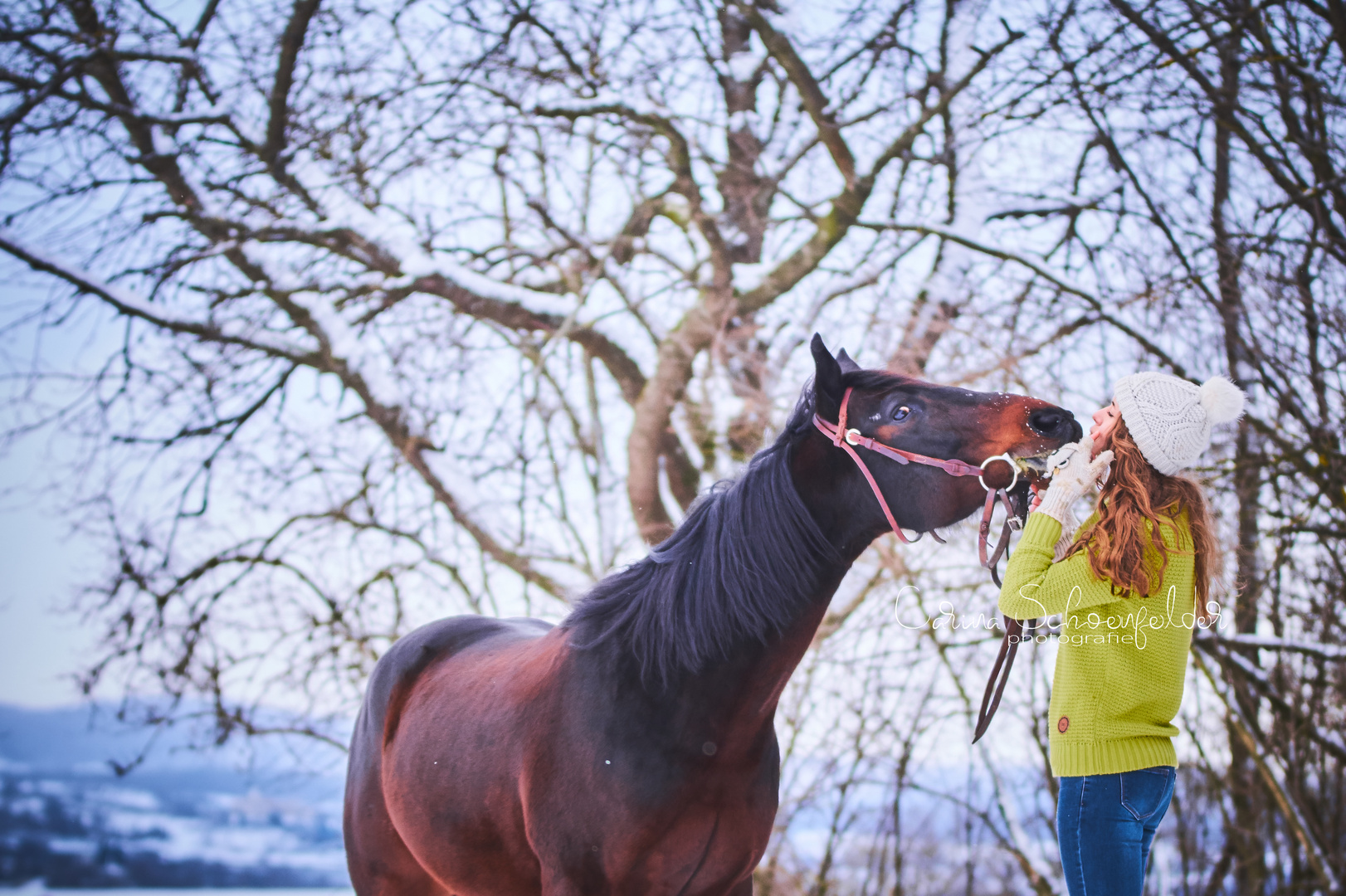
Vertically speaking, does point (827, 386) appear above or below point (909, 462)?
above

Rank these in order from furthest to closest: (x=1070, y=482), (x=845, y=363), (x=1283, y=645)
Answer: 1. (x=1283, y=645)
2. (x=845, y=363)
3. (x=1070, y=482)

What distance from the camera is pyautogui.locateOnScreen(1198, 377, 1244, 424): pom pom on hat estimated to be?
1.75 metres

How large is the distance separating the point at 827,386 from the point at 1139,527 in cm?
70

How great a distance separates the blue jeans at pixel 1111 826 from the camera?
1695 millimetres

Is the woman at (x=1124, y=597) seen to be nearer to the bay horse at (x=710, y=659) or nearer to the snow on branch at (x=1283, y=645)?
the bay horse at (x=710, y=659)

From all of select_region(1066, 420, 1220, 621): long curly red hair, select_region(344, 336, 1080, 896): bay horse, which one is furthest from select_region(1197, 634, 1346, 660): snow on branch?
select_region(344, 336, 1080, 896): bay horse

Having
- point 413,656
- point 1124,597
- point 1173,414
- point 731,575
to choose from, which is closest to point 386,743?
point 413,656

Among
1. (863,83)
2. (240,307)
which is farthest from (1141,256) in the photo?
(240,307)

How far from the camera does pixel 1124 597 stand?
175cm

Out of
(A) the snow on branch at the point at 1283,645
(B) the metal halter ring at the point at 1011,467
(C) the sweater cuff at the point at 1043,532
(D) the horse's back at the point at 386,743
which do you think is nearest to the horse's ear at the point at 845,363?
(B) the metal halter ring at the point at 1011,467

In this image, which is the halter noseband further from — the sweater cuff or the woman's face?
the woman's face

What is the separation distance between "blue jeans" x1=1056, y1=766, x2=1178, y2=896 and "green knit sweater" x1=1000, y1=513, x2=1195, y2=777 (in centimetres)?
3

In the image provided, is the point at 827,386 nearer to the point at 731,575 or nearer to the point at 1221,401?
the point at 731,575

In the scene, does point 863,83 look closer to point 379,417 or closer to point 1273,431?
point 1273,431
